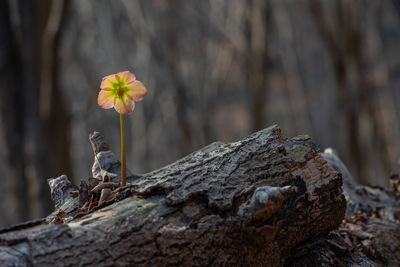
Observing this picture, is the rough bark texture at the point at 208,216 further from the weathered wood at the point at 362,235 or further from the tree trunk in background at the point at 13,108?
the tree trunk in background at the point at 13,108

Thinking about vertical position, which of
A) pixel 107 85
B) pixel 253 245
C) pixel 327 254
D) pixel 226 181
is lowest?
pixel 327 254

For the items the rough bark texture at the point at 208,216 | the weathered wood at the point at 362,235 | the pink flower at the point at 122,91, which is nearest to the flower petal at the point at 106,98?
the pink flower at the point at 122,91

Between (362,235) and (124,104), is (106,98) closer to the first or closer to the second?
(124,104)

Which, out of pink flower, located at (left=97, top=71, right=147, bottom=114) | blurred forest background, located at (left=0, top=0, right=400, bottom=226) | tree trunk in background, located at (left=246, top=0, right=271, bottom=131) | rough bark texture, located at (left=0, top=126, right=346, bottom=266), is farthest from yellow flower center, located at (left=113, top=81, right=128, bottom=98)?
tree trunk in background, located at (left=246, top=0, right=271, bottom=131)

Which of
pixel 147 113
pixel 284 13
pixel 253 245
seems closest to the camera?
pixel 253 245

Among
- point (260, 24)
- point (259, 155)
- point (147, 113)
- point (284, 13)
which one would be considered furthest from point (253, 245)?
point (147, 113)

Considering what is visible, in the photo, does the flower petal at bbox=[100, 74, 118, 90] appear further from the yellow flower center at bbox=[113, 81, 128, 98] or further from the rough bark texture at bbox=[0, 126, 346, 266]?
the rough bark texture at bbox=[0, 126, 346, 266]

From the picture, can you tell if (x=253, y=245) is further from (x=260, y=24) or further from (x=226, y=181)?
(x=260, y=24)
